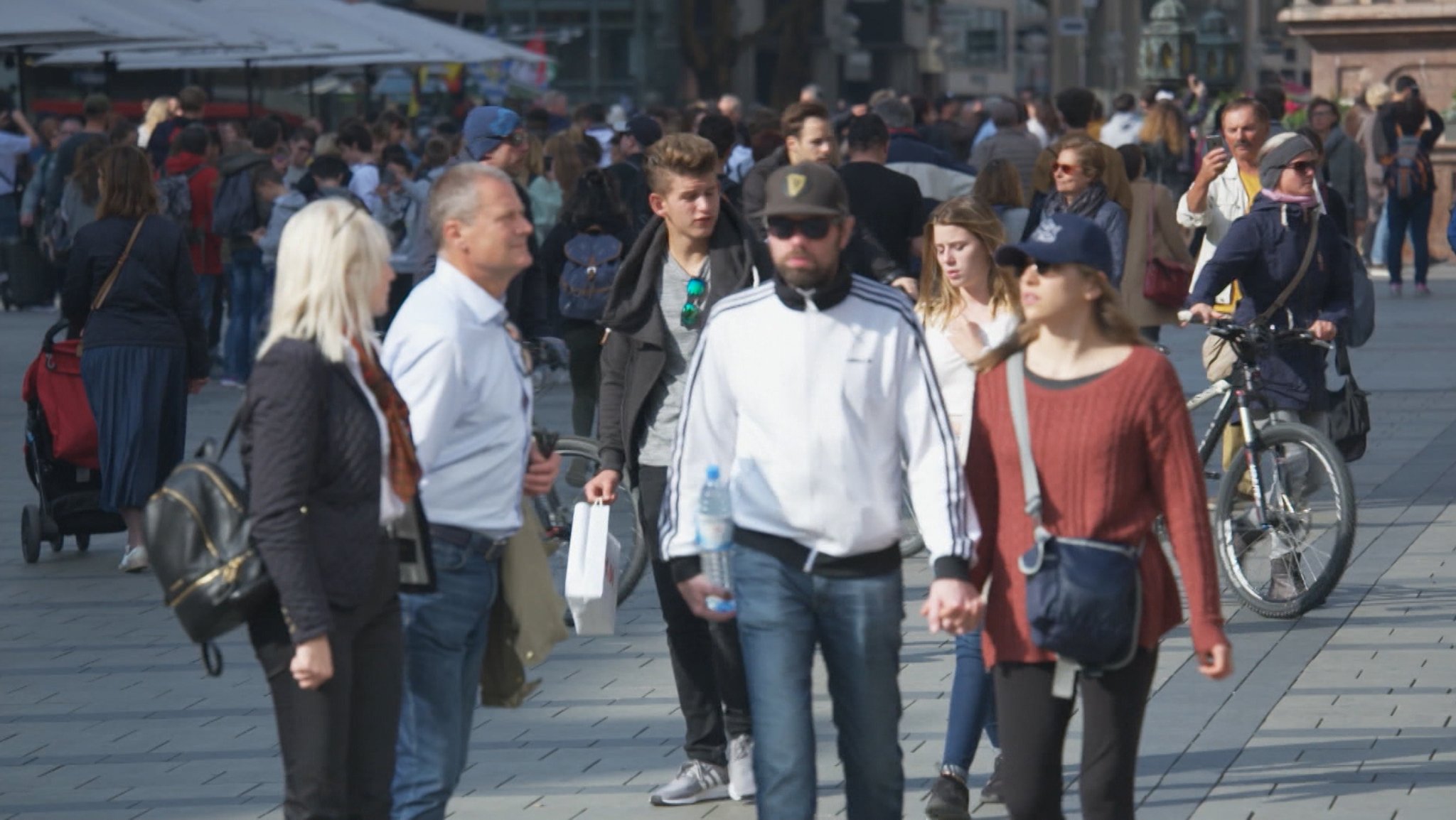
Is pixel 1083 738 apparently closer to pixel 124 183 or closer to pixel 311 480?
pixel 311 480

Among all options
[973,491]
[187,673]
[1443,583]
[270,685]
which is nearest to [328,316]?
[270,685]

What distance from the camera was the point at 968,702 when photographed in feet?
19.3

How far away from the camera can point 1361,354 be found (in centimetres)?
1720

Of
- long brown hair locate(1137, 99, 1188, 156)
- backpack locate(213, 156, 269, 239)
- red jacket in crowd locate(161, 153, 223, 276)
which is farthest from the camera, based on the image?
long brown hair locate(1137, 99, 1188, 156)

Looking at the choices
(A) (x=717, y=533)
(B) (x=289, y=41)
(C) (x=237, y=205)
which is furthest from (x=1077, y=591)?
(B) (x=289, y=41)

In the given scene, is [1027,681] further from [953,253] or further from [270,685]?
[953,253]

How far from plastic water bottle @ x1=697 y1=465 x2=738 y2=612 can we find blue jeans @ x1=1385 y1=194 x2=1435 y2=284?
18.1 metres

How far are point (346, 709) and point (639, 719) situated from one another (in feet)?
8.92

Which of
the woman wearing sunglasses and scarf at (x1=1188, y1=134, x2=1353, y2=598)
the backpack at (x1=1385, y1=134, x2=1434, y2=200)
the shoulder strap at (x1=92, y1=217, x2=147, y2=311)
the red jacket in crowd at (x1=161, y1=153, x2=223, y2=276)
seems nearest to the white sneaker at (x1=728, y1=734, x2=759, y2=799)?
the woman wearing sunglasses and scarf at (x1=1188, y1=134, x2=1353, y2=598)

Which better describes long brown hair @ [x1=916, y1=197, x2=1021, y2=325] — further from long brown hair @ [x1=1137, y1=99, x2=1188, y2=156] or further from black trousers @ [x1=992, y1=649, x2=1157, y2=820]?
long brown hair @ [x1=1137, y1=99, x2=1188, y2=156]

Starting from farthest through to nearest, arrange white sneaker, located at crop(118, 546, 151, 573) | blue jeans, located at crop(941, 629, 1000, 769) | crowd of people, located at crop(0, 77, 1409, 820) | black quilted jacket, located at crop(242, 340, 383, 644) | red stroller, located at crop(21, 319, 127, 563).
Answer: red stroller, located at crop(21, 319, 127, 563) < white sneaker, located at crop(118, 546, 151, 573) < blue jeans, located at crop(941, 629, 1000, 769) < crowd of people, located at crop(0, 77, 1409, 820) < black quilted jacket, located at crop(242, 340, 383, 644)

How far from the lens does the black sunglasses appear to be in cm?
482

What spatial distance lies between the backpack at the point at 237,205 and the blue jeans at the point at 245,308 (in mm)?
228

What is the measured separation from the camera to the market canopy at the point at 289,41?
21.4m
